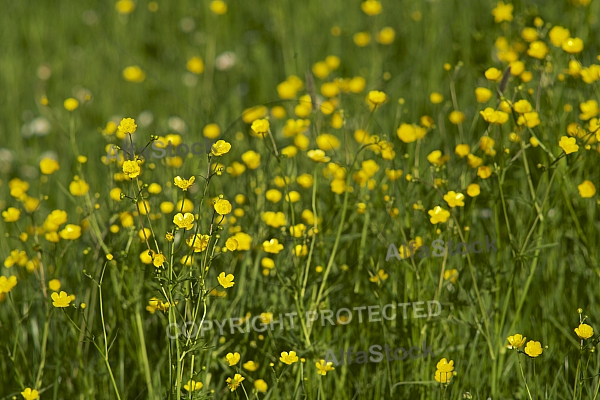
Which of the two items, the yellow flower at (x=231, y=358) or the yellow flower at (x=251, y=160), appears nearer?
the yellow flower at (x=231, y=358)

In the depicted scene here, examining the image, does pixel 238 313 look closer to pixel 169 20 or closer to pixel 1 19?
pixel 169 20

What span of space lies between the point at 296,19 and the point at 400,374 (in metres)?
2.57

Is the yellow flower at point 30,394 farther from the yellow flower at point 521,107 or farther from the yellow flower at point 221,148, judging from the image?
the yellow flower at point 521,107

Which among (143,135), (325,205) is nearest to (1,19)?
(143,135)

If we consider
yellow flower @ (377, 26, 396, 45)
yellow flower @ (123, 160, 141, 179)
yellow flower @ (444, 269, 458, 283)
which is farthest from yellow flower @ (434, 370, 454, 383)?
yellow flower @ (377, 26, 396, 45)

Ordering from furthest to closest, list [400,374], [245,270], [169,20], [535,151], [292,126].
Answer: [169,20] < [535,151] < [292,126] < [245,270] < [400,374]

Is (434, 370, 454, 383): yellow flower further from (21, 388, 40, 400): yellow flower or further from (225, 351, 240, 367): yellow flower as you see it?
(21, 388, 40, 400): yellow flower

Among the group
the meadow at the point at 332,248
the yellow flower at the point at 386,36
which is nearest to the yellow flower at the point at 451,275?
the meadow at the point at 332,248

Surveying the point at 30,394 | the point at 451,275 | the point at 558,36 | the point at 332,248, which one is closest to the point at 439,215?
the point at 451,275

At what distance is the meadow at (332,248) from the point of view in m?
1.86

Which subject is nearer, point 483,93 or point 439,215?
point 439,215

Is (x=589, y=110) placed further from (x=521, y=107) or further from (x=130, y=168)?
(x=130, y=168)

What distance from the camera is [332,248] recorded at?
230 cm

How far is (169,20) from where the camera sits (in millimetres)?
4242
